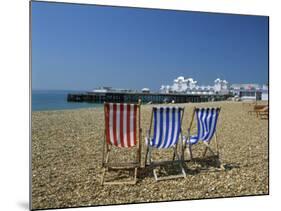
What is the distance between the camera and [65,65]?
13.1 feet

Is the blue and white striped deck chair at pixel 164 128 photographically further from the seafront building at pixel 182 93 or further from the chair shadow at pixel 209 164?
the chair shadow at pixel 209 164

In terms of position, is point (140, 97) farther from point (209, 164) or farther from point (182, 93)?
point (209, 164)

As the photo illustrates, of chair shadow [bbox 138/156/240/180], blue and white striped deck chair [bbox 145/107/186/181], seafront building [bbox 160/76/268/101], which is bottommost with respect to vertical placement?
chair shadow [bbox 138/156/240/180]

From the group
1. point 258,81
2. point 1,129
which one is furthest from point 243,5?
point 1,129

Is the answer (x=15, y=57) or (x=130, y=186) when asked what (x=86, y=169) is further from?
(x=15, y=57)

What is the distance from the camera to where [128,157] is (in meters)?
4.36

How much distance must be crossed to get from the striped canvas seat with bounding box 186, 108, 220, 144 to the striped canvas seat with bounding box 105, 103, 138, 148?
0.70 metres

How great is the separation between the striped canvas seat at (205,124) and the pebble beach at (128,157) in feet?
0.27

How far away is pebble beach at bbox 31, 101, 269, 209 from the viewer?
400 centimetres

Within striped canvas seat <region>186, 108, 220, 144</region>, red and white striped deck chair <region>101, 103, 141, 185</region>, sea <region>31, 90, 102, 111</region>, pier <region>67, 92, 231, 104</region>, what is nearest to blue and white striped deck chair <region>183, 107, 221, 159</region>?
striped canvas seat <region>186, 108, 220, 144</region>

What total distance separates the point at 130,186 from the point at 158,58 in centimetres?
143

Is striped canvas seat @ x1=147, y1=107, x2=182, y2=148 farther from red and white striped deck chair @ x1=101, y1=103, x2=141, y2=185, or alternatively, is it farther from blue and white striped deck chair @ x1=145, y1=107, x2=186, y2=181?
red and white striped deck chair @ x1=101, y1=103, x2=141, y2=185

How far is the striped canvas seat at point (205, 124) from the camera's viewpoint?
439 centimetres

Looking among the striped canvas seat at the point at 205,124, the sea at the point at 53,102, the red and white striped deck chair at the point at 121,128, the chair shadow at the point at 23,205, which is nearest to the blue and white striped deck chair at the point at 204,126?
the striped canvas seat at the point at 205,124
